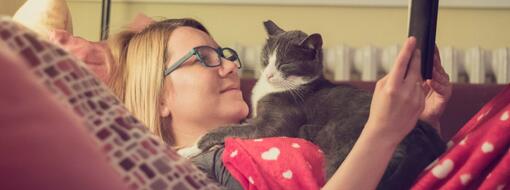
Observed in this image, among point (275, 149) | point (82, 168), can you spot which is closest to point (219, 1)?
point (275, 149)

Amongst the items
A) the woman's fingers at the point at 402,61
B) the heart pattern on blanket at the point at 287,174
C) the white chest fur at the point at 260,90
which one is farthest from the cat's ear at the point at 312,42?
the woman's fingers at the point at 402,61

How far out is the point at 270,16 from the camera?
1989 millimetres

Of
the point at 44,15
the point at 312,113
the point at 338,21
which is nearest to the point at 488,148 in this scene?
the point at 312,113

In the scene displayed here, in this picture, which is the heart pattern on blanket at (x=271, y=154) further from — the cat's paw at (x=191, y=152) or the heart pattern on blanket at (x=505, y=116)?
the heart pattern on blanket at (x=505, y=116)

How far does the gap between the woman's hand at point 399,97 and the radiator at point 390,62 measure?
100cm

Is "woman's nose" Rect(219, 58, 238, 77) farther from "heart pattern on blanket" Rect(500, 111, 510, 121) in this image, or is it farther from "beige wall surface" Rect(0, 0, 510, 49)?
"beige wall surface" Rect(0, 0, 510, 49)

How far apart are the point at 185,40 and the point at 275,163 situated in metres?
0.39

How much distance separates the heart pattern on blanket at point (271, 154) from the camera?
106 centimetres

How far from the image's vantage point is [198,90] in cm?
125

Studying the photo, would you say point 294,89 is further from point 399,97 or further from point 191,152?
point 399,97

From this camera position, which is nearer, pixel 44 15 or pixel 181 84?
pixel 181 84

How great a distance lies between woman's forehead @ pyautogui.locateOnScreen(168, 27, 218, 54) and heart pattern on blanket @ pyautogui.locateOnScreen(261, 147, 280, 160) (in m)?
0.33

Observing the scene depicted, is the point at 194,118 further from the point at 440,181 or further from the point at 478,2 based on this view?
the point at 478,2

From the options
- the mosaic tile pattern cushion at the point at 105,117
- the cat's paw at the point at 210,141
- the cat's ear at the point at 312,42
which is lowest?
the cat's paw at the point at 210,141
